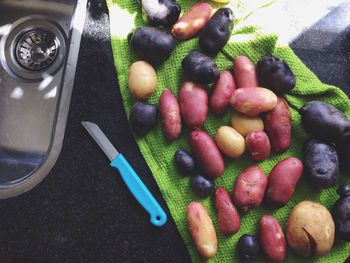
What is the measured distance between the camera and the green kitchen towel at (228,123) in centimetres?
77

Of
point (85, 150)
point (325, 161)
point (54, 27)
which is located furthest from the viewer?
point (54, 27)

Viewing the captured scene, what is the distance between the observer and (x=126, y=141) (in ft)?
2.70

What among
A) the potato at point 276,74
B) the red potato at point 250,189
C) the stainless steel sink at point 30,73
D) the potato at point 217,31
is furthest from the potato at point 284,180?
the stainless steel sink at point 30,73

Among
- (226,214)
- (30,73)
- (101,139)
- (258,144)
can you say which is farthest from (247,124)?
(30,73)

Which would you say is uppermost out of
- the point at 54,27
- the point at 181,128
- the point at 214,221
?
the point at 54,27

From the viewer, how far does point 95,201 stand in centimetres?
81

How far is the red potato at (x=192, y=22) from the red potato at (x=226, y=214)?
29 centimetres

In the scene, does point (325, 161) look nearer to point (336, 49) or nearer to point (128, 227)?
point (336, 49)

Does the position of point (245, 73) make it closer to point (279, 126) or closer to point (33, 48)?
point (279, 126)

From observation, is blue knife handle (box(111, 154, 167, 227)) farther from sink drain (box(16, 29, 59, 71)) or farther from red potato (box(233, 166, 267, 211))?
→ sink drain (box(16, 29, 59, 71))

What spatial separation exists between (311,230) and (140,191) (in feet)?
0.99

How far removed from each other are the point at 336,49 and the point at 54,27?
61 cm

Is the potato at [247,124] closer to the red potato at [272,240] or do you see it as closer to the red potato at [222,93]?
the red potato at [222,93]

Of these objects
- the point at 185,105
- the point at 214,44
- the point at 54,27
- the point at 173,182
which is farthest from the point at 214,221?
the point at 54,27
